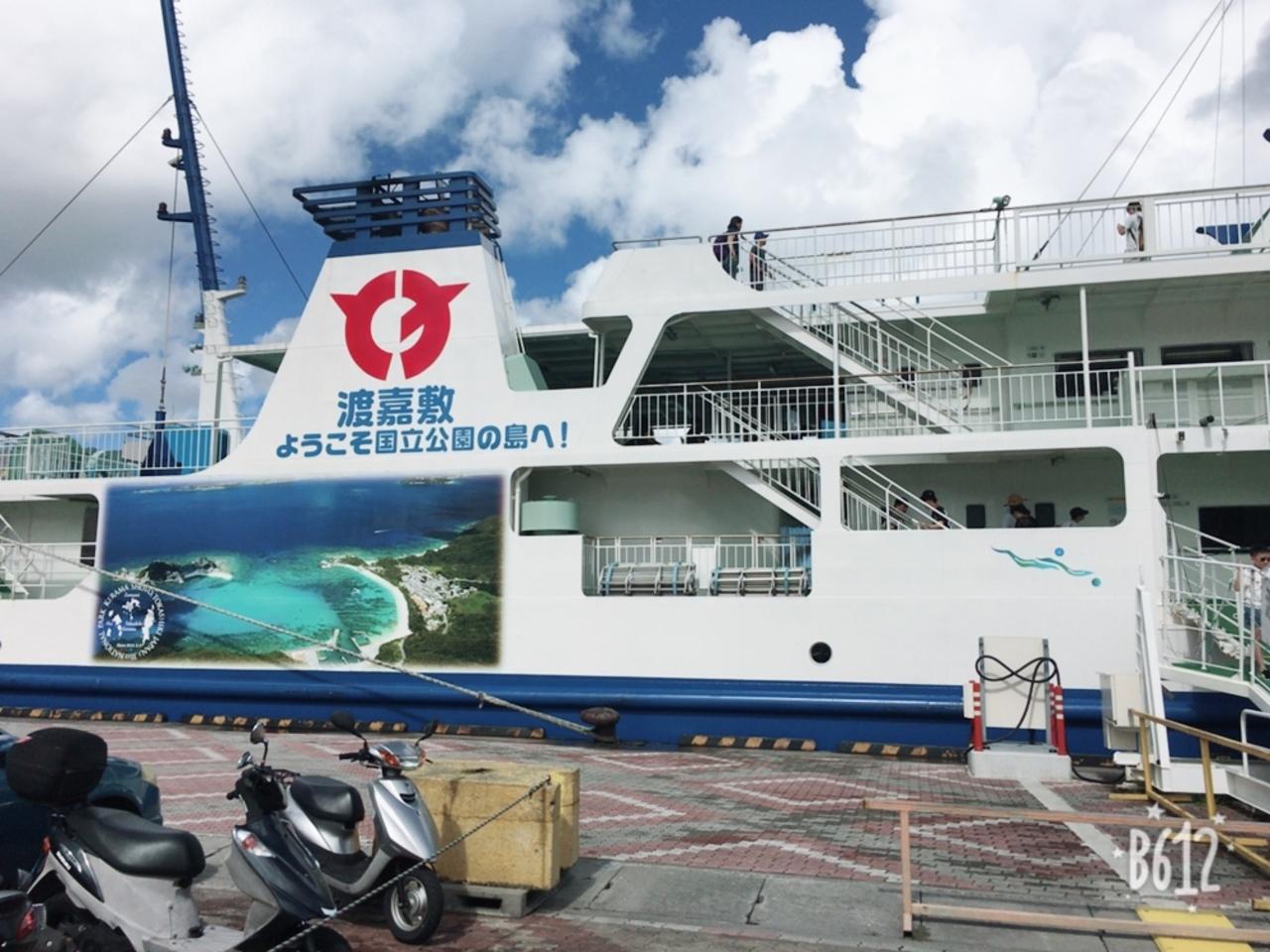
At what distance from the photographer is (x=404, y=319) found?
1280cm

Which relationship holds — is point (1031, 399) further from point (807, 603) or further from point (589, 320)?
point (589, 320)

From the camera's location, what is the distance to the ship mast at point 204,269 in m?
15.9

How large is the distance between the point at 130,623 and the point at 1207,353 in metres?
13.2

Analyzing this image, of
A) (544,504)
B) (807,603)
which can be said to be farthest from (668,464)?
(807,603)

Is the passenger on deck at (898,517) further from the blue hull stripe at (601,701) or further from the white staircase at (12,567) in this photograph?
the white staircase at (12,567)

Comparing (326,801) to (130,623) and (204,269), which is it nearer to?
(130,623)

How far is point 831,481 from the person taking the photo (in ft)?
35.9

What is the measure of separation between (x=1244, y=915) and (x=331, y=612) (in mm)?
9478

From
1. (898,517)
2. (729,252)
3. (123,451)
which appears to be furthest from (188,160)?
(898,517)

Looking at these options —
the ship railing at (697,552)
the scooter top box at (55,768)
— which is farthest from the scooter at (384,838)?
the ship railing at (697,552)

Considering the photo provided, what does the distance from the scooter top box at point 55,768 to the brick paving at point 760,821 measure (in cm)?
180

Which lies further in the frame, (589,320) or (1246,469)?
(589,320)

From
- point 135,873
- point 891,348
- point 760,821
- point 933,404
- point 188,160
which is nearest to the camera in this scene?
point 135,873

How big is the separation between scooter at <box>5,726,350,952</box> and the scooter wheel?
638mm
